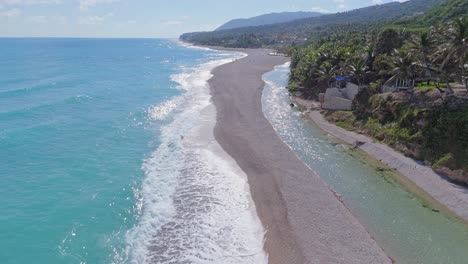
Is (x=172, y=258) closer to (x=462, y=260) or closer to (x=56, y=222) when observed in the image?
(x=56, y=222)

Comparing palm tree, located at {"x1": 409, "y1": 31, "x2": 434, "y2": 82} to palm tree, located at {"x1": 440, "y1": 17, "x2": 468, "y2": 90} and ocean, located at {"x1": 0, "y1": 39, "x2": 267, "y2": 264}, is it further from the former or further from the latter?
ocean, located at {"x1": 0, "y1": 39, "x2": 267, "y2": 264}

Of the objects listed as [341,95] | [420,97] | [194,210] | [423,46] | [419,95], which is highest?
[423,46]

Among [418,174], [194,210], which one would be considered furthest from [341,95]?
[194,210]

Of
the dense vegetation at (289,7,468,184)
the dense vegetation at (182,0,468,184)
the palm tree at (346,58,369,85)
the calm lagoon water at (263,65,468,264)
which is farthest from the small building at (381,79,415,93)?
the calm lagoon water at (263,65,468,264)

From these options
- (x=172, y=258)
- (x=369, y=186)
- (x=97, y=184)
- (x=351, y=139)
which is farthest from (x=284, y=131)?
(x=172, y=258)

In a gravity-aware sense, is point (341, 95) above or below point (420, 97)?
below

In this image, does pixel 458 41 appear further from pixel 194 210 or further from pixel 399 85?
pixel 194 210
